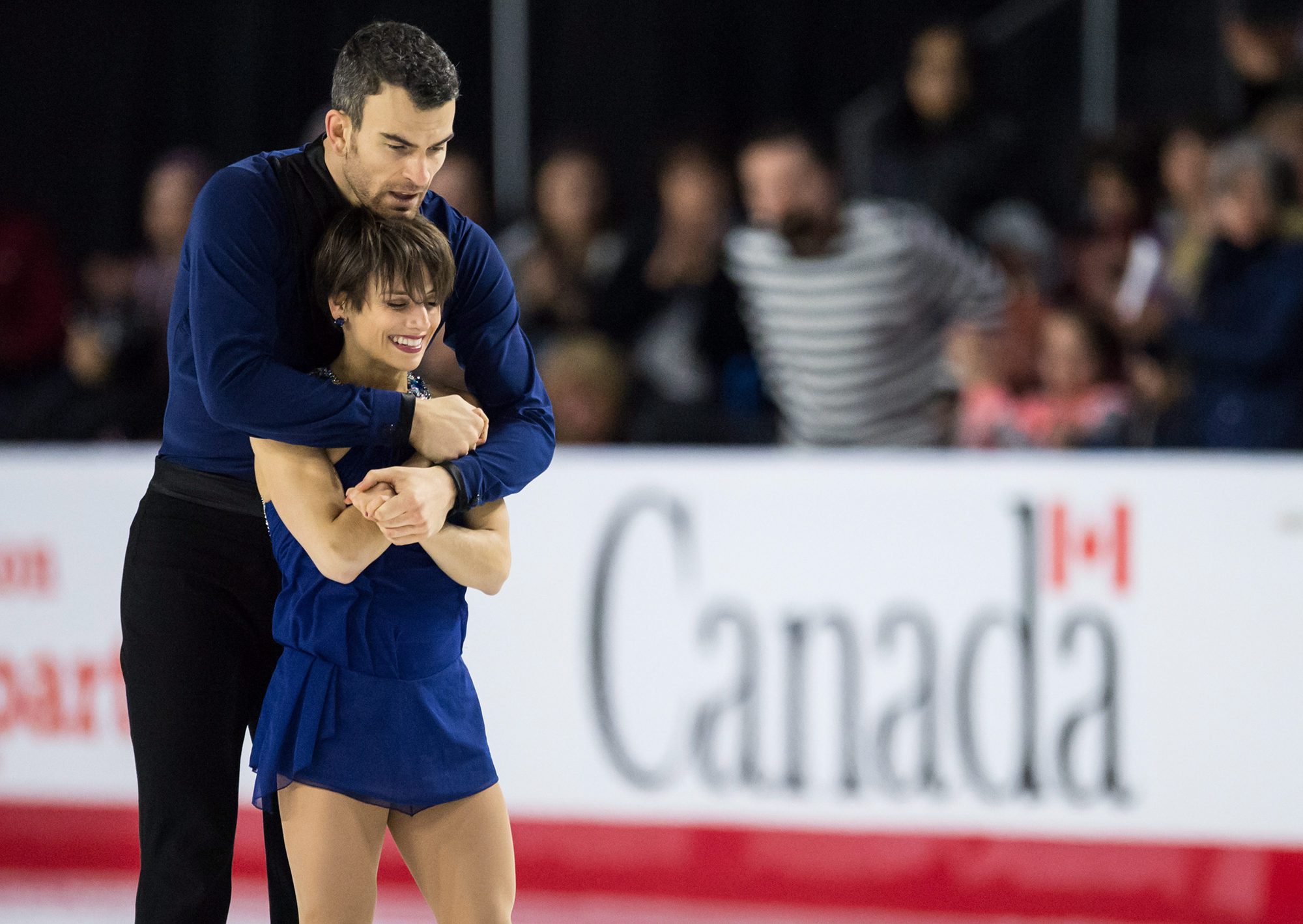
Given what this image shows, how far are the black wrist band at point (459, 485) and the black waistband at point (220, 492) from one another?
44 centimetres

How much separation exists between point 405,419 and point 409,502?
14 centimetres

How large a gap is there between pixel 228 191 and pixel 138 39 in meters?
4.90

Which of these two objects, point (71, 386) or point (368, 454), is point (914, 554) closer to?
point (368, 454)

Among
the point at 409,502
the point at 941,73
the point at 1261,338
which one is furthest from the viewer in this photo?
the point at 941,73

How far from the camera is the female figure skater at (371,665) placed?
75.9 inches

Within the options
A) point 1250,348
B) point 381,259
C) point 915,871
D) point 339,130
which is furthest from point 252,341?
point 1250,348

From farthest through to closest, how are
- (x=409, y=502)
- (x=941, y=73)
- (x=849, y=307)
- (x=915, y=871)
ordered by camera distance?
(x=941, y=73) → (x=849, y=307) → (x=915, y=871) → (x=409, y=502)

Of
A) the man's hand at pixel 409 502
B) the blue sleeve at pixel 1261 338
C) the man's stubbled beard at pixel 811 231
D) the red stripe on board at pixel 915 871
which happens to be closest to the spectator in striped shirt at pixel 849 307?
the man's stubbled beard at pixel 811 231

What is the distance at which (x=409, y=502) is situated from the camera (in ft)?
6.07

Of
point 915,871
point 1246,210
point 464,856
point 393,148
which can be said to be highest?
point 1246,210

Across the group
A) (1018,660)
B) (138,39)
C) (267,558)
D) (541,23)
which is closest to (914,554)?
(1018,660)

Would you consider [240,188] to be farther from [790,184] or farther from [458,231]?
[790,184]

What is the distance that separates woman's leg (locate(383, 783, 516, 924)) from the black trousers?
0.33 m

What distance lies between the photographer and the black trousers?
7.20ft
